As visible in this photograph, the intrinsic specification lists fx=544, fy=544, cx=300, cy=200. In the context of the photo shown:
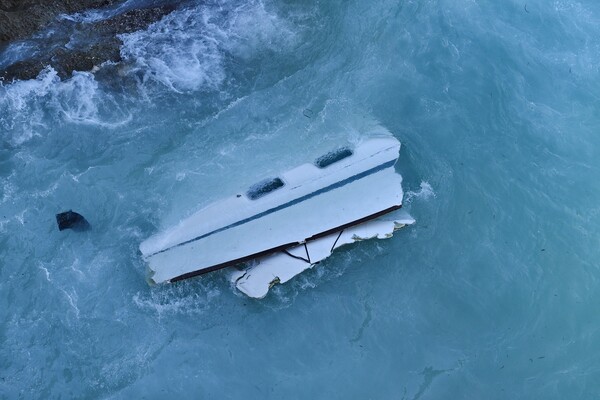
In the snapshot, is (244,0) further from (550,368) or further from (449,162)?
(550,368)

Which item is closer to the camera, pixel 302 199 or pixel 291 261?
pixel 291 261

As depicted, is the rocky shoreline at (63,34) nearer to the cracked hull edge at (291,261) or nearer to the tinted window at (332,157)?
the tinted window at (332,157)

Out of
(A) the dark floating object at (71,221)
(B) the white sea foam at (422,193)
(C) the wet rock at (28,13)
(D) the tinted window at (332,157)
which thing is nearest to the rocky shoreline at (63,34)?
(C) the wet rock at (28,13)

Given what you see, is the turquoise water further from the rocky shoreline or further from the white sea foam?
the rocky shoreline

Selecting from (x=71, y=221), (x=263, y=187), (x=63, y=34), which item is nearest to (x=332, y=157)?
(x=263, y=187)

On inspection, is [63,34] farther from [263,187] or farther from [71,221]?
[263,187]

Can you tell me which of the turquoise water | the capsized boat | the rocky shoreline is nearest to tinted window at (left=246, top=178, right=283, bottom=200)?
the capsized boat

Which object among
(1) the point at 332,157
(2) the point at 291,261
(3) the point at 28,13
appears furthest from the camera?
(3) the point at 28,13
